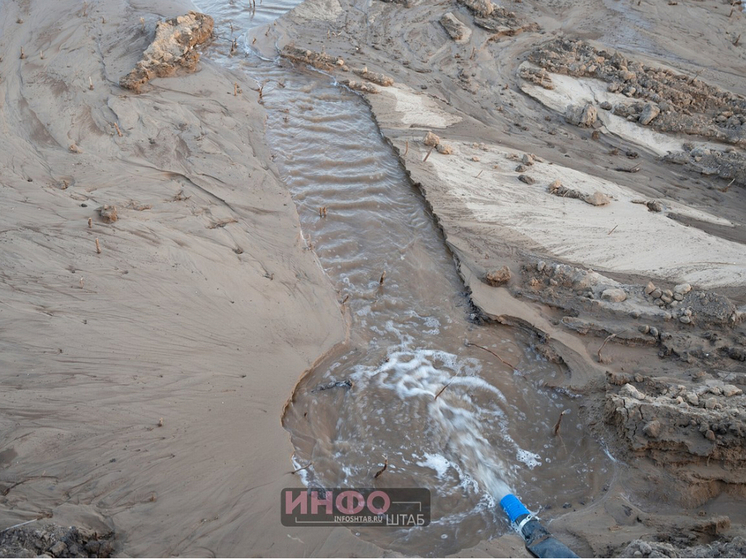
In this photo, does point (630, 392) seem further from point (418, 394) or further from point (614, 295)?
point (418, 394)

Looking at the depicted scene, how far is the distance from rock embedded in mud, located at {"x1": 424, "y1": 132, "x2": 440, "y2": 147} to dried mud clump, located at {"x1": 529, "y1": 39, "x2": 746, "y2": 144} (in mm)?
3400

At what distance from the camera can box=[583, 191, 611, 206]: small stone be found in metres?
7.15

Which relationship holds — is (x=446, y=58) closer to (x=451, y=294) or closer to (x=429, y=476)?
(x=451, y=294)

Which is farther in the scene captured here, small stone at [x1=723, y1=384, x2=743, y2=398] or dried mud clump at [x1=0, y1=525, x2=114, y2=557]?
small stone at [x1=723, y1=384, x2=743, y2=398]

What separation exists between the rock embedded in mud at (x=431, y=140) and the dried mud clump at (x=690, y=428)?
4.82 metres

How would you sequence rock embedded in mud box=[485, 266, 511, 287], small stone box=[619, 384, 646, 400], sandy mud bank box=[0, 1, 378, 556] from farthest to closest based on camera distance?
rock embedded in mud box=[485, 266, 511, 287], small stone box=[619, 384, 646, 400], sandy mud bank box=[0, 1, 378, 556]

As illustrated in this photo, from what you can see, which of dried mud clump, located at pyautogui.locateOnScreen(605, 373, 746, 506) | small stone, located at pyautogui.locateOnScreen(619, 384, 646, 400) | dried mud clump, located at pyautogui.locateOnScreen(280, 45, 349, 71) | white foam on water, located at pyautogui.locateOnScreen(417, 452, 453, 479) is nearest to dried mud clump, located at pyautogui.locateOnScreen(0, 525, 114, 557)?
white foam on water, located at pyautogui.locateOnScreen(417, 452, 453, 479)

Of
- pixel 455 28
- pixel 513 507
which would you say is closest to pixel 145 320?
pixel 513 507

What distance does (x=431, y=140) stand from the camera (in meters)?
8.22

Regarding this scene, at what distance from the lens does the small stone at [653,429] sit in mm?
4436

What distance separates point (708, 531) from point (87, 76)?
33.5 feet

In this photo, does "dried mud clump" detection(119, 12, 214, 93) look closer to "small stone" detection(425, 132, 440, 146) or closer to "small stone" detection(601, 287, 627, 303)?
"small stone" detection(425, 132, 440, 146)

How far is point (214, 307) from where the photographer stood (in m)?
5.39

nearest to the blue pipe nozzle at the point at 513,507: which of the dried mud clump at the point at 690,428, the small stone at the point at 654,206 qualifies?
the dried mud clump at the point at 690,428
